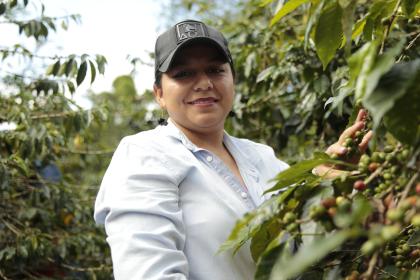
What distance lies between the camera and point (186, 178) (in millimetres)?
1563

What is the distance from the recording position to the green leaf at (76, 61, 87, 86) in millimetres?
2654

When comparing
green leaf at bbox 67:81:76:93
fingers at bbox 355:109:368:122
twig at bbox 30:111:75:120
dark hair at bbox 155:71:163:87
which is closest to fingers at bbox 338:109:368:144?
fingers at bbox 355:109:368:122

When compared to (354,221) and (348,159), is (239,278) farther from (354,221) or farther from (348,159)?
(354,221)

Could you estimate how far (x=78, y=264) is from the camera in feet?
11.4

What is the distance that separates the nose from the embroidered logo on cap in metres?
0.12

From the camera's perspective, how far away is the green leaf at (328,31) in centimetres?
99

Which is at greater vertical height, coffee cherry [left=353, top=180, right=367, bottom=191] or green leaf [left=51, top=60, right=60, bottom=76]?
green leaf [left=51, top=60, right=60, bottom=76]

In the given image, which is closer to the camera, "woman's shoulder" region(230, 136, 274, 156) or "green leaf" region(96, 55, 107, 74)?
"woman's shoulder" region(230, 136, 274, 156)

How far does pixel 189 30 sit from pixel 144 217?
26.1 inches

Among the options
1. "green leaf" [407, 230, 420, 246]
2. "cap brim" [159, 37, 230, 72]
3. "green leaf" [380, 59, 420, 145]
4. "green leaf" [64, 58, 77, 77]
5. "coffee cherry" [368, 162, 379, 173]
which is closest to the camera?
"green leaf" [380, 59, 420, 145]

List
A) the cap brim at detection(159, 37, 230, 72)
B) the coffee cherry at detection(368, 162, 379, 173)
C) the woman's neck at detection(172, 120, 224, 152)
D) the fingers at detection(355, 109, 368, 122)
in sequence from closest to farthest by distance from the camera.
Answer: the coffee cherry at detection(368, 162, 379, 173) < the fingers at detection(355, 109, 368, 122) < the cap brim at detection(159, 37, 230, 72) < the woman's neck at detection(172, 120, 224, 152)

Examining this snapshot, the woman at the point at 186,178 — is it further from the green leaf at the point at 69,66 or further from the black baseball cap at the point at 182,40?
the green leaf at the point at 69,66

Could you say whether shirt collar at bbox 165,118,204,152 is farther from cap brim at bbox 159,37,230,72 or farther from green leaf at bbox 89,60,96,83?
green leaf at bbox 89,60,96,83

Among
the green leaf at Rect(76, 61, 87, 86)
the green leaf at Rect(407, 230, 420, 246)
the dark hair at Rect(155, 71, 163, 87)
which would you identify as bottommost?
the green leaf at Rect(407, 230, 420, 246)
